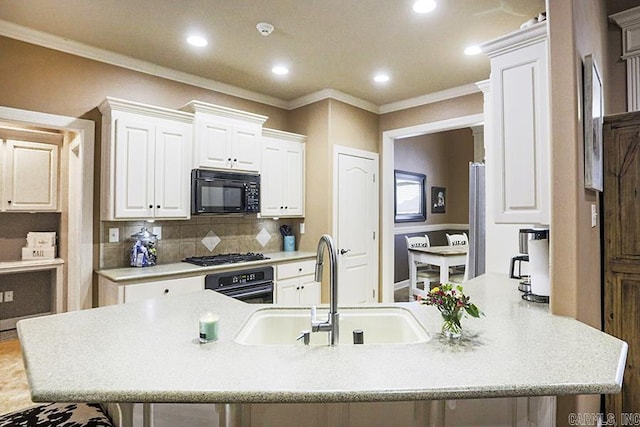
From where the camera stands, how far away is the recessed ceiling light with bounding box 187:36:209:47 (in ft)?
9.58

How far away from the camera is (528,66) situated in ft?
5.94

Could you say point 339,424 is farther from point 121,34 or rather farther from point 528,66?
point 121,34

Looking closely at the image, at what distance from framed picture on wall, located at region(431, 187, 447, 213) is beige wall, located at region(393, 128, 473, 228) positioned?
9cm

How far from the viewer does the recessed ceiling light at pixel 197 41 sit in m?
2.92

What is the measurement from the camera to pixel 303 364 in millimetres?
1146

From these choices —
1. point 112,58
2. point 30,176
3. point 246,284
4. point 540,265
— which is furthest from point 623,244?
point 30,176

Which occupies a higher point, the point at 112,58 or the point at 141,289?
the point at 112,58

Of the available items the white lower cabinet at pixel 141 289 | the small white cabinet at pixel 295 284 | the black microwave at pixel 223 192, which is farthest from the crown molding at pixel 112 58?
the small white cabinet at pixel 295 284

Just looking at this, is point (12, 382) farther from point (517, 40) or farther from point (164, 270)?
point (517, 40)

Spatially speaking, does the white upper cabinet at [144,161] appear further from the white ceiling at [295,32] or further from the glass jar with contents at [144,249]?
the white ceiling at [295,32]

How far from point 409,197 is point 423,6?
4.57m

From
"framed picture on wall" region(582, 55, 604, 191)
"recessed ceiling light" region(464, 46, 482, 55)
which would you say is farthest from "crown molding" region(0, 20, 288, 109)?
"framed picture on wall" region(582, 55, 604, 191)

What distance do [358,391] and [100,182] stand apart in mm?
3075

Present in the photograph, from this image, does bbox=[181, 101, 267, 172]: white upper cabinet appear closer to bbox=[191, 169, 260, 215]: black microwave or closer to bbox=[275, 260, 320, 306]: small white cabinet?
bbox=[191, 169, 260, 215]: black microwave
